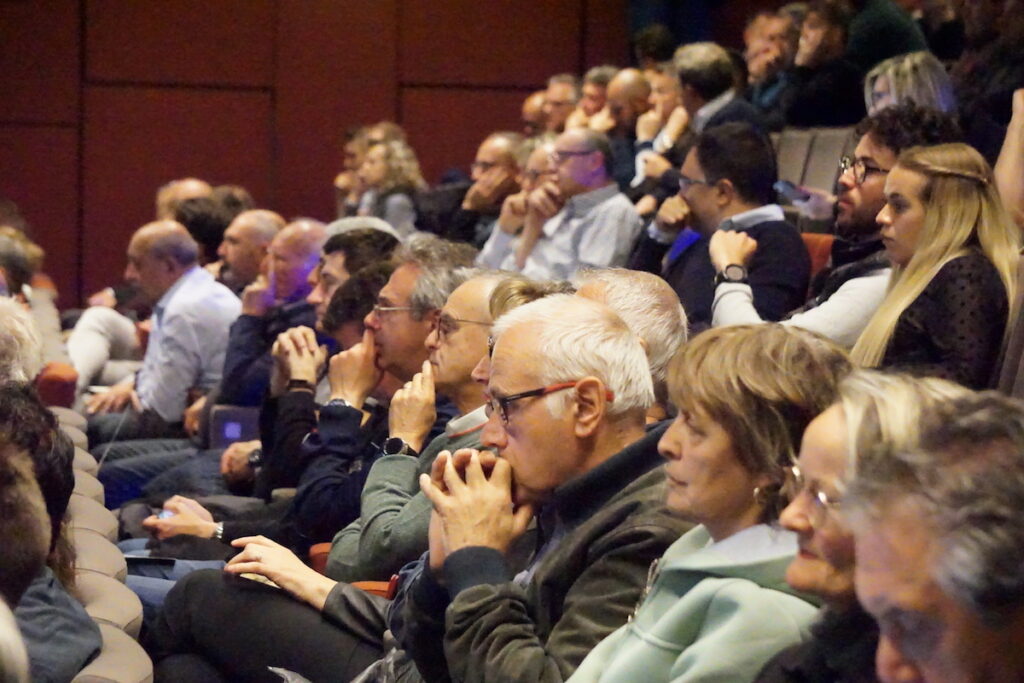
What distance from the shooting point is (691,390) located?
1.47 m

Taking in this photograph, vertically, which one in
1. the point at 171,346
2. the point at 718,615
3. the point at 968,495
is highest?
the point at 968,495

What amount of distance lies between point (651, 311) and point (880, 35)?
3147 millimetres

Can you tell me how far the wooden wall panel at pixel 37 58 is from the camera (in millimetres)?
7805

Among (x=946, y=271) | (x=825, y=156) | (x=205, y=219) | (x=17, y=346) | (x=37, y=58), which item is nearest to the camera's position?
(x=946, y=271)

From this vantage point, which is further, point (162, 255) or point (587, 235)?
A: point (162, 255)

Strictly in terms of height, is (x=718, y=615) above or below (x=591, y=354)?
below

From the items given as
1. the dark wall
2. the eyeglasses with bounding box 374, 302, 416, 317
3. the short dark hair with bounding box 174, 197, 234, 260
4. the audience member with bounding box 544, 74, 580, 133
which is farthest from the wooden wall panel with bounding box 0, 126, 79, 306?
the eyeglasses with bounding box 374, 302, 416, 317

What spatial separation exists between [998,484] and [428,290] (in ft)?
6.53

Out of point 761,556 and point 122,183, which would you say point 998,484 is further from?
point 122,183

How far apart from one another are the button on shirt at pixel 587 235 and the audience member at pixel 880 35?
117cm

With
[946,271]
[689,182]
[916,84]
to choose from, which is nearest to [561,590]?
[946,271]

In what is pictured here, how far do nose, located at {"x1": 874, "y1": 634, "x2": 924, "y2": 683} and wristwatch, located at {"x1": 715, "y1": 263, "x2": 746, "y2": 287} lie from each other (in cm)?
204

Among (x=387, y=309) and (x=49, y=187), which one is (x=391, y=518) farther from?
(x=49, y=187)

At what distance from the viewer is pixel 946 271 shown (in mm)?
2357
